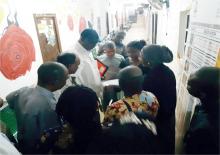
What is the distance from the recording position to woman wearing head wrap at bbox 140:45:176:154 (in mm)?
1861

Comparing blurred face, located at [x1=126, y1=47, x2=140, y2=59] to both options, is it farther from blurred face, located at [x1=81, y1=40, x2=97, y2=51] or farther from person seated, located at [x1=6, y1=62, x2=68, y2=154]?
person seated, located at [x1=6, y1=62, x2=68, y2=154]

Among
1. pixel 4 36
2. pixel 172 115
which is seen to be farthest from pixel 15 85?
pixel 172 115

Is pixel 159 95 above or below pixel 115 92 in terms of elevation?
above

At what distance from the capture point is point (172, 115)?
200 centimetres

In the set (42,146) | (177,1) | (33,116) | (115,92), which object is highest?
(177,1)

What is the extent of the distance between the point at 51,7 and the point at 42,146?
9.00ft

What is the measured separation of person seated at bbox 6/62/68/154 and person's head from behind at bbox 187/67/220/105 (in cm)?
84

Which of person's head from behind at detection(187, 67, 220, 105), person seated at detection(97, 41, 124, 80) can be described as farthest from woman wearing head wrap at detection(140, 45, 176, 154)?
person seated at detection(97, 41, 124, 80)

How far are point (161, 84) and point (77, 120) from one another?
0.84 m

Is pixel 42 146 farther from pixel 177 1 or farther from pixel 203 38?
pixel 177 1

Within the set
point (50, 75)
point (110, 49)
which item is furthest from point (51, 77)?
point (110, 49)

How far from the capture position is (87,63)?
2.55m

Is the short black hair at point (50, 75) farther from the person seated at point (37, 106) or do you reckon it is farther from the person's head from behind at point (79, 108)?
the person's head from behind at point (79, 108)

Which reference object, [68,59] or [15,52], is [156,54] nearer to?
[68,59]
